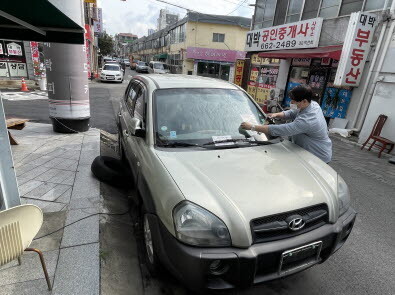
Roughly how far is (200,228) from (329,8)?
11.5m

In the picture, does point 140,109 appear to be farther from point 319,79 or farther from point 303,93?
point 319,79

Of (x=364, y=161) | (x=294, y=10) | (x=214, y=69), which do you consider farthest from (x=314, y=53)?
(x=214, y=69)

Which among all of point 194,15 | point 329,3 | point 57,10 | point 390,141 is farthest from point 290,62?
point 194,15

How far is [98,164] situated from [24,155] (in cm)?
174

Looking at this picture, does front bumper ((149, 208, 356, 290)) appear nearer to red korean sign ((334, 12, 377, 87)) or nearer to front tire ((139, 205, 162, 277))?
front tire ((139, 205, 162, 277))

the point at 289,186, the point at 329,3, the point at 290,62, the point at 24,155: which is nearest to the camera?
the point at 289,186

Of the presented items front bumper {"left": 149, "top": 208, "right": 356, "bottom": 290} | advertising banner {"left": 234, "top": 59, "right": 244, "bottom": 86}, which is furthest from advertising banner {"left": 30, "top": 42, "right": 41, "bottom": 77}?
front bumper {"left": 149, "top": 208, "right": 356, "bottom": 290}

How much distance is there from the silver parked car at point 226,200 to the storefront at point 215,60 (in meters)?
27.6

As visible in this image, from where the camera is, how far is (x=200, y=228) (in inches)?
71.5

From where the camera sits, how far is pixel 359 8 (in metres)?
8.96

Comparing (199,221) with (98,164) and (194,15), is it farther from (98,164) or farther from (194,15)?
(194,15)

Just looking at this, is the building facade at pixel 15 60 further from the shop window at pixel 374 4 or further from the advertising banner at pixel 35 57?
the shop window at pixel 374 4

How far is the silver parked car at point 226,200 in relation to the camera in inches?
70.5

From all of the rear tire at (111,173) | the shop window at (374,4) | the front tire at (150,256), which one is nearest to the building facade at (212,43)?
the shop window at (374,4)
